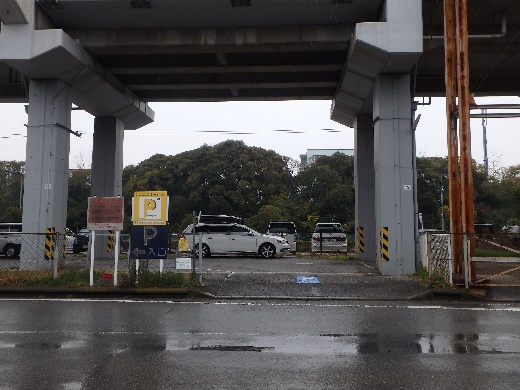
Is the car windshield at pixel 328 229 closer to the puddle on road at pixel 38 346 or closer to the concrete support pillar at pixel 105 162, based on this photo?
the concrete support pillar at pixel 105 162

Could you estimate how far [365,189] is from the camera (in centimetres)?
2244

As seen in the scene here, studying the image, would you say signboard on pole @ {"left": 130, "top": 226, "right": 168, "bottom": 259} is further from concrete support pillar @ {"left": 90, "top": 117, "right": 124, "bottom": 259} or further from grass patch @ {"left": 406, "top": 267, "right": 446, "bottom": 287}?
concrete support pillar @ {"left": 90, "top": 117, "right": 124, "bottom": 259}

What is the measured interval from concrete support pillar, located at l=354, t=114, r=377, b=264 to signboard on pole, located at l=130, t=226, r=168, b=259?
1196cm

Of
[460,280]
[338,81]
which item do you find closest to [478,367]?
[460,280]

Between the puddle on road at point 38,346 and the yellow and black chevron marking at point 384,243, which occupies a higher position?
the yellow and black chevron marking at point 384,243

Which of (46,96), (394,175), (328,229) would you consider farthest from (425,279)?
(46,96)

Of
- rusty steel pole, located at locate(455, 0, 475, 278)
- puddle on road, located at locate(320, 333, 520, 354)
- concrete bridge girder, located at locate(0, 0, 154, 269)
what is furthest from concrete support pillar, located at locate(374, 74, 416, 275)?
concrete bridge girder, located at locate(0, 0, 154, 269)

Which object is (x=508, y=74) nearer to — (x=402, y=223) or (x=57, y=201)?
(x=402, y=223)

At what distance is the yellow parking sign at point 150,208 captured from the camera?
1243 cm

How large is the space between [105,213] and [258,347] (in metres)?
7.05

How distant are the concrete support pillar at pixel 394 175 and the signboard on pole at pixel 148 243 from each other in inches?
291

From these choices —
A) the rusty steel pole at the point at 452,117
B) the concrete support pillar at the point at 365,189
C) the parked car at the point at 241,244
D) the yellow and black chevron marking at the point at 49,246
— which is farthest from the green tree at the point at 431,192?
the yellow and black chevron marking at the point at 49,246

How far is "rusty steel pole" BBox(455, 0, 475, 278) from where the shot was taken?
12.6 m

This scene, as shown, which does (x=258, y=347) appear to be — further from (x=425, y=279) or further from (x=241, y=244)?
(x=241, y=244)
